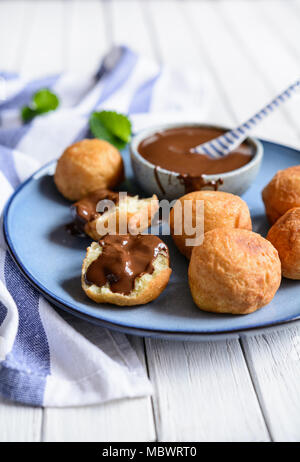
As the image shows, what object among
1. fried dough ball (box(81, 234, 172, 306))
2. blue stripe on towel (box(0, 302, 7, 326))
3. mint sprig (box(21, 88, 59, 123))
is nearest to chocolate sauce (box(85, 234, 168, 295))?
fried dough ball (box(81, 234, 172, 306))

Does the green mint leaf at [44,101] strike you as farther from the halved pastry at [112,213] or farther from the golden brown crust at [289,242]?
the golden brown crust at [289,242]

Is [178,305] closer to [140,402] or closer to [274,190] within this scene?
[140,402]

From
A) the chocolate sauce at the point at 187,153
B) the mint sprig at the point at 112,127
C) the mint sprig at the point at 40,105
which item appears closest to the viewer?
the chocolate sauce at the point at 187,153

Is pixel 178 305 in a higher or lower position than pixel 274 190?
lower

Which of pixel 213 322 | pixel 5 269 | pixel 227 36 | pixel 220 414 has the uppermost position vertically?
pixel 227 36

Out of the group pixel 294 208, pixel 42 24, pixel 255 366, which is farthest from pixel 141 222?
pixel 42 24

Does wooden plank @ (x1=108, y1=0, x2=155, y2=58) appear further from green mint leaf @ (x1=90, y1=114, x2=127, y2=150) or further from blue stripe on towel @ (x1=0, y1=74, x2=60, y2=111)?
green mint leaf @ (x1=90, y1=114, x2=127, y2=150)

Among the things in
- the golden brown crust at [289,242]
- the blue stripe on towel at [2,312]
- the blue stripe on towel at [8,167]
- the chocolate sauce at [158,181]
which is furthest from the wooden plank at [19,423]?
the blue stripe on towel at [8,167]
